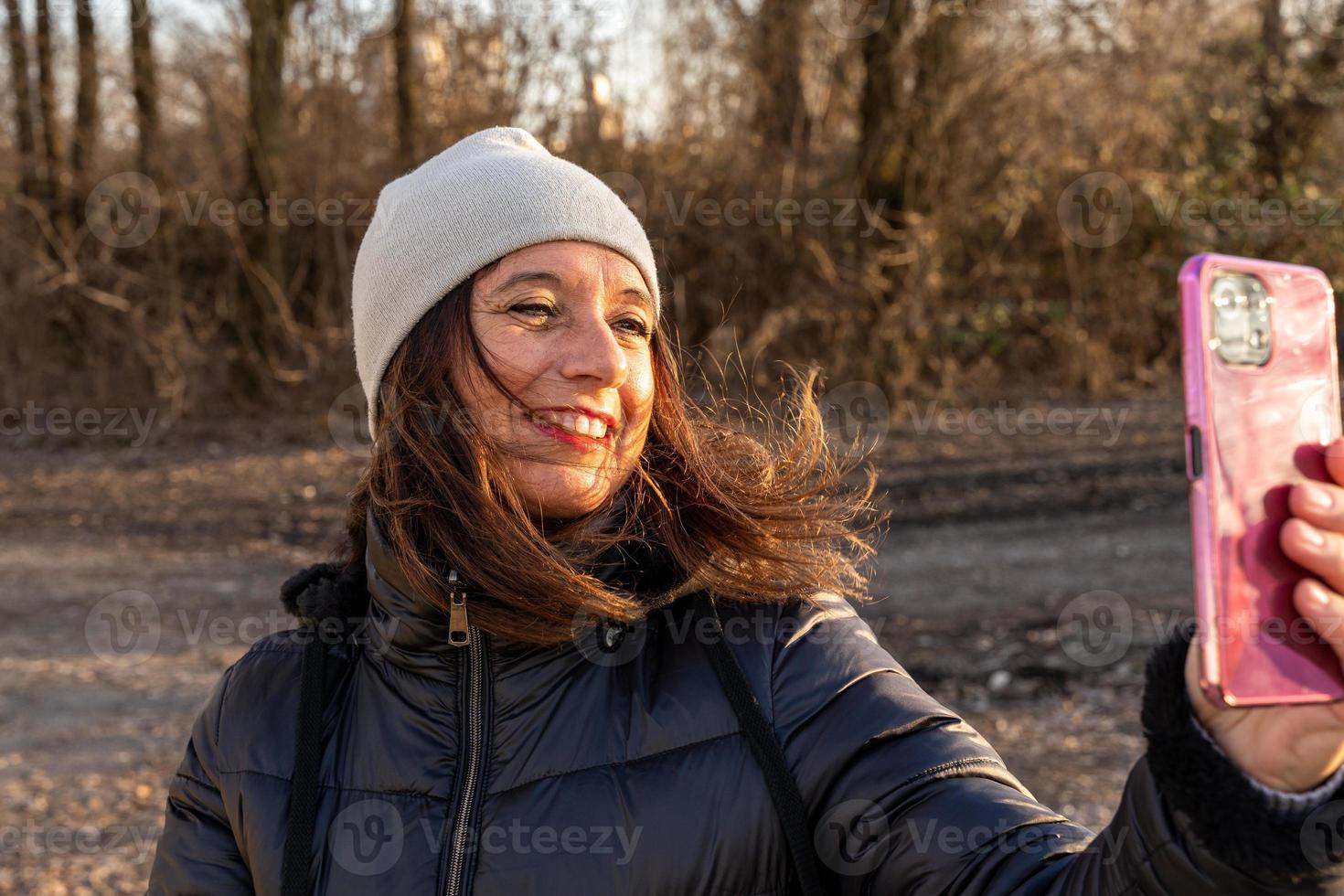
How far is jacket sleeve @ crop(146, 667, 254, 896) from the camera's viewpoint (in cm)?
194

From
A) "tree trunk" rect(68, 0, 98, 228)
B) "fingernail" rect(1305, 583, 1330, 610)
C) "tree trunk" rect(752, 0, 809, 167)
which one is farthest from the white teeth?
"tree trunk" rect(68, 0, 98, 228)

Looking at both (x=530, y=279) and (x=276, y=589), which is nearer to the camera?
(x=530, y=279)

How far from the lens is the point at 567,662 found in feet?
6.09

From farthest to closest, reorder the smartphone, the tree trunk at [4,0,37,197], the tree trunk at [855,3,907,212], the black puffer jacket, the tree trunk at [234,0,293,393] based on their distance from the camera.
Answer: the tree trunk at [4,0,37,197] → the tree trunk at [234,0,293,393] → the tree trunk at [855,3,907,212] → the black puffer jacket → the smartphone

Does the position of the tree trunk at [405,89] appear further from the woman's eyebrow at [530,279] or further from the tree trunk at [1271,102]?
the woman's eyebrow at [530,279]

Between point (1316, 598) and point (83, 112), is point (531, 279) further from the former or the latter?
point (83, 112)

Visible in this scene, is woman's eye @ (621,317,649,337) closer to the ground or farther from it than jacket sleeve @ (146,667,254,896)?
farther from it

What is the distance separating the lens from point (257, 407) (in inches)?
496

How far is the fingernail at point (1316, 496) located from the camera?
1112mm

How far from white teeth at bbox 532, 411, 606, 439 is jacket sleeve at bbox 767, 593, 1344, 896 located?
431 millimetres

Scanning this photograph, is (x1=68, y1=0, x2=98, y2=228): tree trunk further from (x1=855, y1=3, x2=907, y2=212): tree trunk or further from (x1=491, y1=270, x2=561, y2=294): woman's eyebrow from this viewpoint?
(x1=491, y1=270, x2=561, y2=294): woman's eyebrow

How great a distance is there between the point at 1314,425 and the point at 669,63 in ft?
42.3

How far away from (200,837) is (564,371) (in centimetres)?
95

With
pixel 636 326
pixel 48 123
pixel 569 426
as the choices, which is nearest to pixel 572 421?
pixel 569 426
